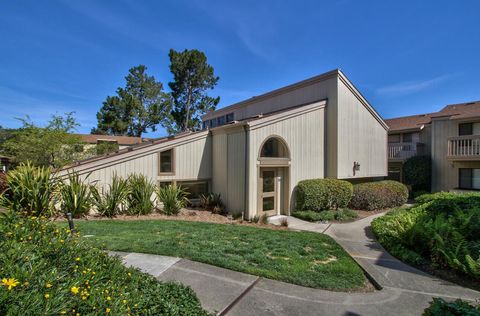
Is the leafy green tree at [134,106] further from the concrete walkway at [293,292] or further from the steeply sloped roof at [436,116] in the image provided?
the concrete walkway at [293,292]

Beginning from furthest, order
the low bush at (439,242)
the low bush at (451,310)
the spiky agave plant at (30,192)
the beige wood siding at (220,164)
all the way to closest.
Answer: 1. the beige wood siding at (220,164)
2. the spiky agave plant at (30,192)
3. the low bush at (439,242)
4. the low bush at (451,310)

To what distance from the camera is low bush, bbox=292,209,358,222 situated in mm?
10015

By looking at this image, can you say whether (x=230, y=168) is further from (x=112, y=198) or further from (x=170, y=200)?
(x=112, y=198)

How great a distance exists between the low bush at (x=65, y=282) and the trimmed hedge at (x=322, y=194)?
8.18 meters

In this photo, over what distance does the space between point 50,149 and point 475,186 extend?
87.4 feet

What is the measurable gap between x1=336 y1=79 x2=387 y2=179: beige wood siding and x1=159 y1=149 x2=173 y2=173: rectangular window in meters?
8.19

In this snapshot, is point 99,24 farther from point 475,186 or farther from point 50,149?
point 475,186

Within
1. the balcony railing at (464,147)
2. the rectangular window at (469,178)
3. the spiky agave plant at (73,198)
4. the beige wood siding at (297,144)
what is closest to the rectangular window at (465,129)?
the balcony railing at (464,147)

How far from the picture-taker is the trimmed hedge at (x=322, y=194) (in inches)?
421

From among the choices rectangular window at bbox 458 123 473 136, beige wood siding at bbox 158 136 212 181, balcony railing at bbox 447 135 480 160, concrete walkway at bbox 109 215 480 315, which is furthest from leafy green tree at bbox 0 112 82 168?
rectangular window at bbox 458 123 473 136

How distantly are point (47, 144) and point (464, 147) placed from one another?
84.0 feet

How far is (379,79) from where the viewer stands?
17766mm

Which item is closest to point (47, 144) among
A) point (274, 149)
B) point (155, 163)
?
point (155, 163)

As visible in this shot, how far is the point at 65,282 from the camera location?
212 cm
